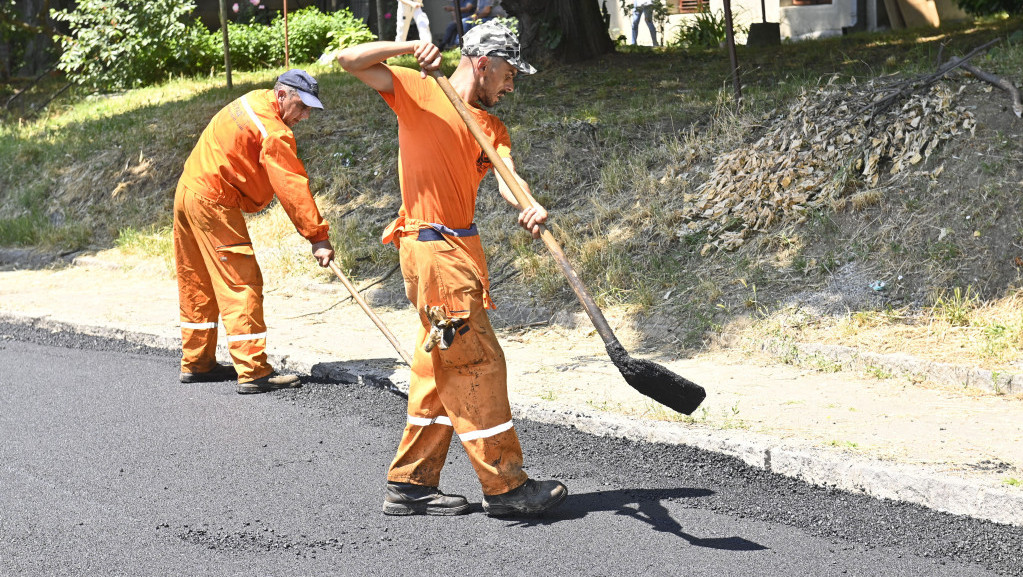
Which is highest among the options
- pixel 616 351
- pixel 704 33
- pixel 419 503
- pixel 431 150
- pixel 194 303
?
pixel 704 33

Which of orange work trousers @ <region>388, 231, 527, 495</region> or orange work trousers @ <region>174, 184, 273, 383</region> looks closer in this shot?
orange work trousers @ <region>388, 231, 527, 495</region>

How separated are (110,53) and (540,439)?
12.5 meters

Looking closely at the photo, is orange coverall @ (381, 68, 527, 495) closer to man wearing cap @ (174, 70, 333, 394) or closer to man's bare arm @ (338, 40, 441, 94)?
man's bare arm @ (338, 40, 441, 94)

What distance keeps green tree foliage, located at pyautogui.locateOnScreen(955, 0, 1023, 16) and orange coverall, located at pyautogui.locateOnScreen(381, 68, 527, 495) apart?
47.1ft

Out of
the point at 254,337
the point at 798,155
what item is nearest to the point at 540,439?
the point at 254,337

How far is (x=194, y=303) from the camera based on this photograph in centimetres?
658

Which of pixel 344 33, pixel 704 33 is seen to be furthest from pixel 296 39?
pixel 704 33

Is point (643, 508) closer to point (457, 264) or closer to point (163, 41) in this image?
point (457, 264)

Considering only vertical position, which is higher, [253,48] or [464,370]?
[253,48]

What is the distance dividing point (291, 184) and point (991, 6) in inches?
547

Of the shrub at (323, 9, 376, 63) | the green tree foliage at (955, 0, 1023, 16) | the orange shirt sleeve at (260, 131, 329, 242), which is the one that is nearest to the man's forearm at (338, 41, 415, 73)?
the orange shirt sleeve at (260, 131, 329, 242)

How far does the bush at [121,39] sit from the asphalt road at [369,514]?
35.0 ft

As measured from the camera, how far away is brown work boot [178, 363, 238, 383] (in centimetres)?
661

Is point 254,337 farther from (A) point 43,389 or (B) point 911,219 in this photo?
(B) point 911,219
